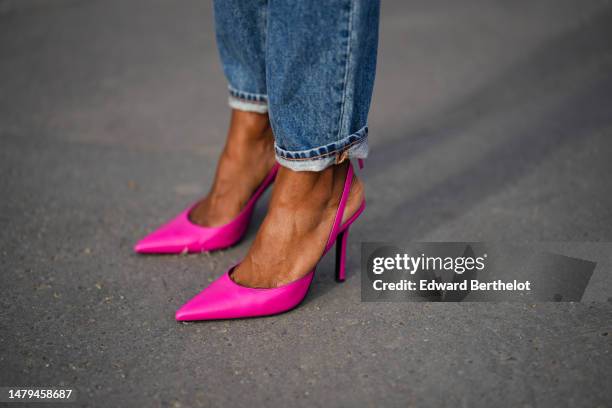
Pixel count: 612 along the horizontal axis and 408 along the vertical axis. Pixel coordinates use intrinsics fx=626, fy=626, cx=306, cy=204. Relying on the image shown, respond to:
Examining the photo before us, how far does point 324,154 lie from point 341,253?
34cm

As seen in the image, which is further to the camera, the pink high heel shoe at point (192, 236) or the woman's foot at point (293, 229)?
the pink high heel shoe at point (192, 236)

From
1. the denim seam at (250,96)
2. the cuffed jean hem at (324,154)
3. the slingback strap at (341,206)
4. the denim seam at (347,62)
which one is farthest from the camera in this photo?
the denim seam at (250,96)

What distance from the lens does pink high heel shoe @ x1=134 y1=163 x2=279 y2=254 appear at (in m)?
1.88

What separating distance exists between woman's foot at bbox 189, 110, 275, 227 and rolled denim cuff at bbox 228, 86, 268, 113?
3 centimetres

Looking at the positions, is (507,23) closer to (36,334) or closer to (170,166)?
(170,166)

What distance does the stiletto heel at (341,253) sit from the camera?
169 cm

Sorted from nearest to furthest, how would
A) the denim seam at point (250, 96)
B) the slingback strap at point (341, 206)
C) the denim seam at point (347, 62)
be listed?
the denim seam at point (347, 62)
the slingback strap at point (341, 206)
the denim seam at point (250, 96)

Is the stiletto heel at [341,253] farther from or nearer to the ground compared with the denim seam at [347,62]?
nearer to the ground

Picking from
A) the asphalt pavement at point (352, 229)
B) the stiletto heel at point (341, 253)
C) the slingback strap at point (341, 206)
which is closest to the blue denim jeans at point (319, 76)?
the slingback strap at point (341, 206)

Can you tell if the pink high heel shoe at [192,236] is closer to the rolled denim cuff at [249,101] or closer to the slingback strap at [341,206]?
the rolled denim cuff at [249,101]

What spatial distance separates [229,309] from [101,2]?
386 centimetres

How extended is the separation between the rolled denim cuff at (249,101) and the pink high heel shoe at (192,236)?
0.20 meters

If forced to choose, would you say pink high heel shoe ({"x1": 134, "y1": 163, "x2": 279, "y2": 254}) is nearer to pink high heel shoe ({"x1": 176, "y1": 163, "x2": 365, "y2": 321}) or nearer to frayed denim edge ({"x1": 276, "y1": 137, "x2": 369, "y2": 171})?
pink high heel shoe ({"x1": 176, "y1": 163, "x2": 365, "y2": 321})

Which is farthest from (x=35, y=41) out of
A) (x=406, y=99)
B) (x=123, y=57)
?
(x=406, y=99)
